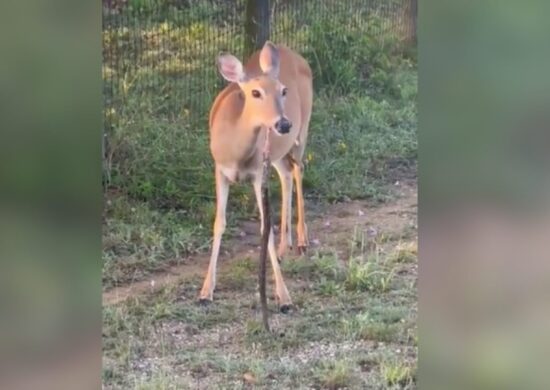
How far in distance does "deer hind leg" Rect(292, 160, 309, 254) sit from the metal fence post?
0.30 metres

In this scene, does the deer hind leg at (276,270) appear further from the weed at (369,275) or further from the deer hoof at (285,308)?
the weed at (369,275)

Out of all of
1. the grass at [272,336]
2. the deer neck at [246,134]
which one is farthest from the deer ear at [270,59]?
the grass at [272,336]

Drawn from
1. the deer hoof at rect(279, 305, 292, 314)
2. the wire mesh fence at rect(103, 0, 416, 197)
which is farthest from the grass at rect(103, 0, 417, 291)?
the deer hoof at rect(279, 305, 292, 314)

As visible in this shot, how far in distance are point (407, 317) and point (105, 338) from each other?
733 millimetres

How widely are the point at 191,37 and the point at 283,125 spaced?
0.99 feet

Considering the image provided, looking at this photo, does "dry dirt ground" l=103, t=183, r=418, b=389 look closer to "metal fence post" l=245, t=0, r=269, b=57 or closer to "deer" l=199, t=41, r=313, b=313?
"deer" l=199, t=41, r=313, b=313

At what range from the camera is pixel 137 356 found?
2256mm

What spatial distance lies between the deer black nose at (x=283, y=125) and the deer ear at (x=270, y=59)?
11cm

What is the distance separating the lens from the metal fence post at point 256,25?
90.4 inches

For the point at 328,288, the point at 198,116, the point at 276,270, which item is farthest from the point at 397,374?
the point at 198,116

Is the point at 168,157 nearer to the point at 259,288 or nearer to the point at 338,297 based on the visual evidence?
the point at 259,288

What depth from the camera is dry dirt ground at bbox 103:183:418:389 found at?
2.26 m
